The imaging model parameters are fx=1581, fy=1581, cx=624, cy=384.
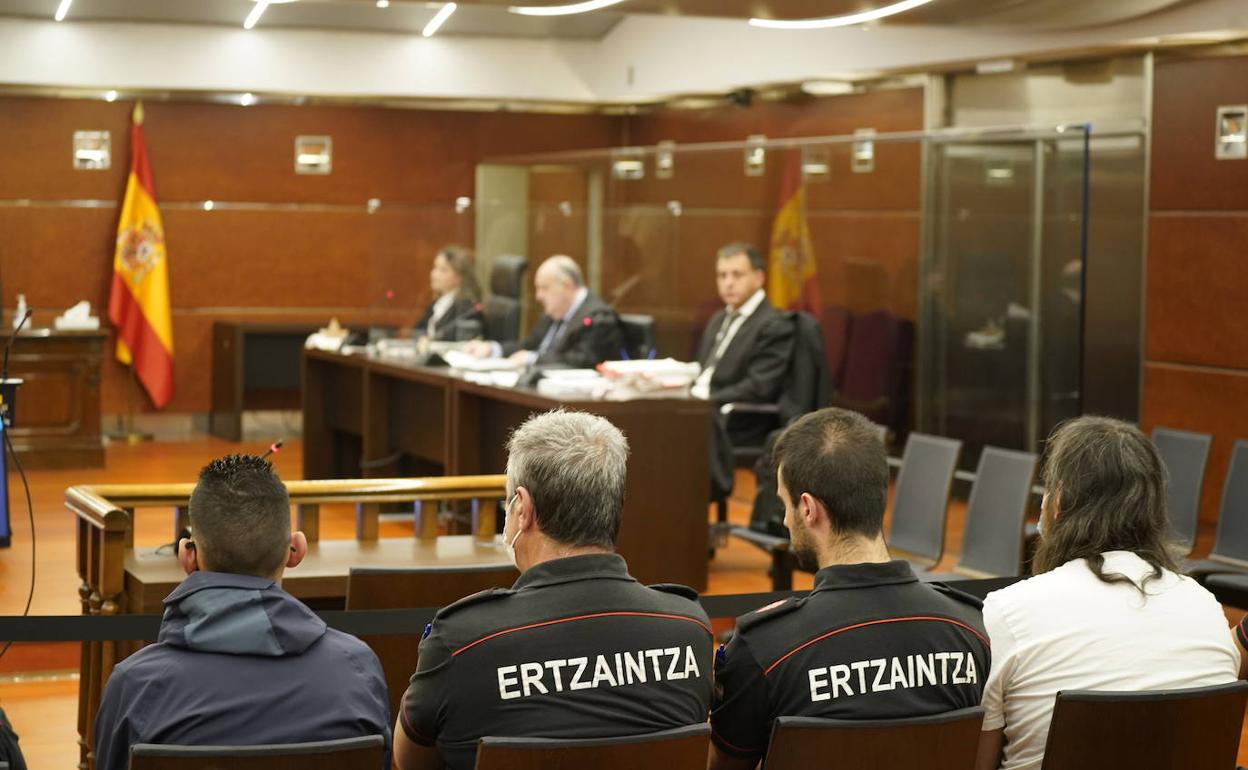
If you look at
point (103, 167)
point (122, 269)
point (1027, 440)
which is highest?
point (103, 167)

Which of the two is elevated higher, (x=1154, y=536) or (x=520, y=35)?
(x=520, y=35)

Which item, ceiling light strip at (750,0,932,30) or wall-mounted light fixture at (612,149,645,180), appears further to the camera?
wall-mounted light fixture at (612,149,645,180)

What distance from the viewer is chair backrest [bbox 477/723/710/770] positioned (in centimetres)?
202

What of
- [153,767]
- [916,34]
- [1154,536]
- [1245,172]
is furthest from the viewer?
[916,34]

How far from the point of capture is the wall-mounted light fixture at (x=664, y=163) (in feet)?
30.4

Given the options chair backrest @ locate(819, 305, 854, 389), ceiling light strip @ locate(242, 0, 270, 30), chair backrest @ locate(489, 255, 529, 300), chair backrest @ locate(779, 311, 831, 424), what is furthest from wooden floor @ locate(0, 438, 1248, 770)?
ceiling light strip @ locate(242, 0, 270, 30)

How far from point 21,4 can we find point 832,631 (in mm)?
9380

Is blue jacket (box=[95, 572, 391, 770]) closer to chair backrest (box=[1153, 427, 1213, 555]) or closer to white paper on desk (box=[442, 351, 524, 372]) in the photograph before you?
chair backrest (box=[1153, 427, 1213, 555])

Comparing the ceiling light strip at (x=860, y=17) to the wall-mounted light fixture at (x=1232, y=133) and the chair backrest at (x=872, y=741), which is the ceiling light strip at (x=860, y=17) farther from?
the chair backrest at (x=872, y=741)

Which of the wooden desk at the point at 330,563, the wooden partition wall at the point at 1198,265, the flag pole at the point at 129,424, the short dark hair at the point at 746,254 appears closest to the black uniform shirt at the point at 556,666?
the wooden desk at the point at 330,563

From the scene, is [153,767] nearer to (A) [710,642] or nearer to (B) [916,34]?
(A) [710,642]

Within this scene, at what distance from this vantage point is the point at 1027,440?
781 cm

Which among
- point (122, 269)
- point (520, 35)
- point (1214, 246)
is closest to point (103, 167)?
point (122, 269)

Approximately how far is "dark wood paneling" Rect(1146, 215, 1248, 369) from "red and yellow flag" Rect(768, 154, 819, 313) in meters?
1.73
